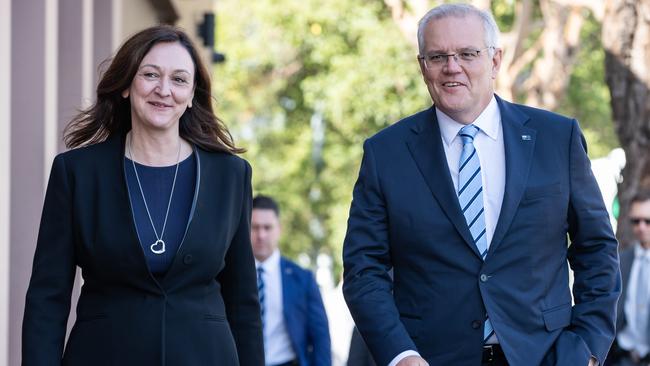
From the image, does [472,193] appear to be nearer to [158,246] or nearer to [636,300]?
[158,246]

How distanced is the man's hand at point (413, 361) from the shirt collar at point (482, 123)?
92cm

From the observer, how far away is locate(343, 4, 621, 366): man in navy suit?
18.2 ft

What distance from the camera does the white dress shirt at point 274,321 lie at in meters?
10.8

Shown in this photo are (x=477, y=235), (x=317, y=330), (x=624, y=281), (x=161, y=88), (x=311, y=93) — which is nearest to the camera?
(x=161, y=88)

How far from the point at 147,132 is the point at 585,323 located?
180cm

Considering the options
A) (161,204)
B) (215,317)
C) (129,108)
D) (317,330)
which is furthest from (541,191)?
(317,330)

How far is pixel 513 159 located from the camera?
18.5ft

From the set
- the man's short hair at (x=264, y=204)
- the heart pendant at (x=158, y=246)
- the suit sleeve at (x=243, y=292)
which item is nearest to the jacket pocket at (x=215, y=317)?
the suit sleeve at (x=243, y=292)

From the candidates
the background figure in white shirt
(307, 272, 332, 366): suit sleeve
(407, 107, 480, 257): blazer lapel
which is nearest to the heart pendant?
(407, 107, 480, 257): blazer lapel

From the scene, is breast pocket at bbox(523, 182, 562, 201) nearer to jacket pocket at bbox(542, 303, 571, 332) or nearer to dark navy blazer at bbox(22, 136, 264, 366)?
jacket pocket at bbox(542, 303, 571, 332)

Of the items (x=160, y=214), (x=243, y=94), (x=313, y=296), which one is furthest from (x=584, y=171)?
(x=243, y=94)

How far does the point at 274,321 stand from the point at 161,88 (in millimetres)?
5602

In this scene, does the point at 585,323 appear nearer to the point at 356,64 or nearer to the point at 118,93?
the point at 118,93

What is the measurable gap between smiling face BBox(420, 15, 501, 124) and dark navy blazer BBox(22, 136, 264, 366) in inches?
38.3
